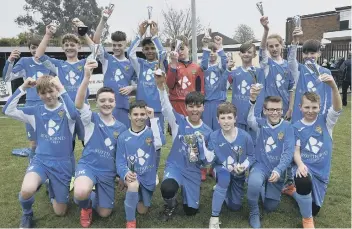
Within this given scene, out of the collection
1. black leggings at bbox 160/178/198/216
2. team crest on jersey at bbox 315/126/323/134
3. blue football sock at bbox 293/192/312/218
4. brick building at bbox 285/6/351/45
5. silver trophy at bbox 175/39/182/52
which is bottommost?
blue football sock at bbox 293/192/312/218

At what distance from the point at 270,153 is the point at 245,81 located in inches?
52.4

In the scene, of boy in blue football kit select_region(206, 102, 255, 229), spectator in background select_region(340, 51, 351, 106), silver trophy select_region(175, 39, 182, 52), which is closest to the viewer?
boy in blue football kit select_region(206, 102, 255, 229)

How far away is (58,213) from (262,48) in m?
3.40

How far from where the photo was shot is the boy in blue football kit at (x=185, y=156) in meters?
3.75

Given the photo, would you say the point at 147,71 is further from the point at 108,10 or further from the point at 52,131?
the point at 52,131

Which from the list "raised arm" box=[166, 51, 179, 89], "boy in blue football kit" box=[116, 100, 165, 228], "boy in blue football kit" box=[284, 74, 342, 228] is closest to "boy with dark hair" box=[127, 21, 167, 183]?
"raised arm" box=[166, 51, 179, 89]

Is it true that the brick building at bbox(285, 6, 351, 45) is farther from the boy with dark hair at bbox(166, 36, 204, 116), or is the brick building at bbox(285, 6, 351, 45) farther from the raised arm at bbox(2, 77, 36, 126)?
the raised arm at bbox(2, 77, 36, 126)

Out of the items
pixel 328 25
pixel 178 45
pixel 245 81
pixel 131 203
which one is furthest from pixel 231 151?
pixel 328 25

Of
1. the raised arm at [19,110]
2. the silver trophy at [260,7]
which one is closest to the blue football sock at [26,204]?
the raised arm at [19,110]

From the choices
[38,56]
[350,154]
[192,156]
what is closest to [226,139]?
[192,156]

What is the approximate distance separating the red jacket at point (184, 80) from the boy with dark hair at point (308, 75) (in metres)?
1.29

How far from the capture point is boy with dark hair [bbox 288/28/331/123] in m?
4.63

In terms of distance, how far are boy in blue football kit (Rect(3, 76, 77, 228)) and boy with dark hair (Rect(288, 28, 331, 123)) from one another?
2908mm

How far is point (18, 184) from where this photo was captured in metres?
5.01
